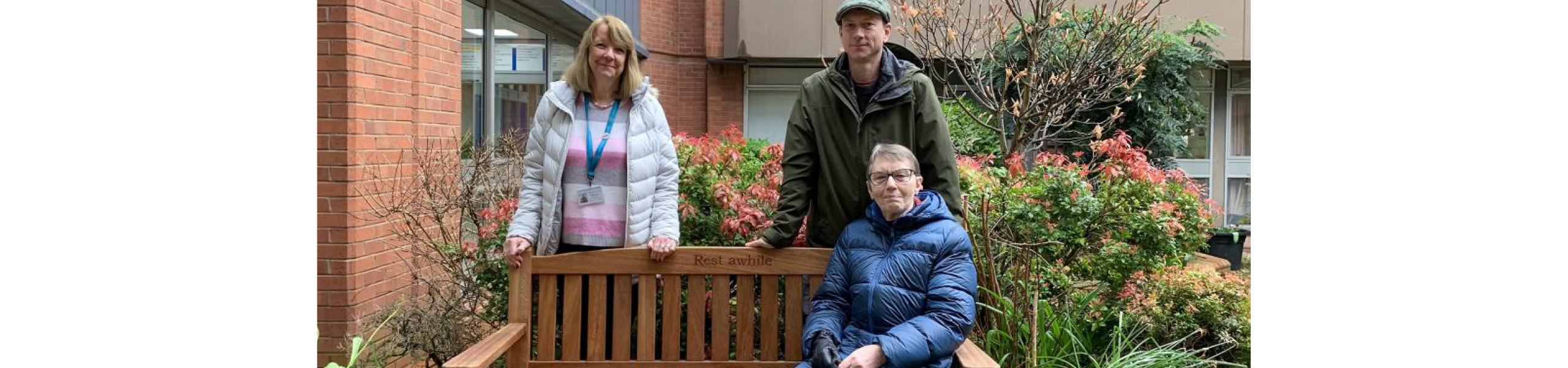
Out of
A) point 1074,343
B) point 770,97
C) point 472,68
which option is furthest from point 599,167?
point 770,97

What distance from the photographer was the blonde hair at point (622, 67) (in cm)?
350

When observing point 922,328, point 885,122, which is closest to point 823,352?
point 922,328

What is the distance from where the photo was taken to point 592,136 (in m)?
3.65

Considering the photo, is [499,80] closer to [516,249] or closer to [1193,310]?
[516,249]

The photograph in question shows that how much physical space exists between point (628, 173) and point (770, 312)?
26.5 inches

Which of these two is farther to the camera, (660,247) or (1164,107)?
(1164,107)

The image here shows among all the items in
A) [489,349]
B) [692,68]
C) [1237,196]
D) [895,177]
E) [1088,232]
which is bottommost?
[489,349]

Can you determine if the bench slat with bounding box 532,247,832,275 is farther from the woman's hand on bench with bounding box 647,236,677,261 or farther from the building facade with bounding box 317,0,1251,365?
the building facade with bounding box 317,0,1251,365

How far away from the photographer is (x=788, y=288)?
12.2ft

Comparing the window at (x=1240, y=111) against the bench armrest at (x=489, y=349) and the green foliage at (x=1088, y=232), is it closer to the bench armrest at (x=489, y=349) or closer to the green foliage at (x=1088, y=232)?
the green foliage at (x=1088, y=232)

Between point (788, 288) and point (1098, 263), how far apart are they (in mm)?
1880

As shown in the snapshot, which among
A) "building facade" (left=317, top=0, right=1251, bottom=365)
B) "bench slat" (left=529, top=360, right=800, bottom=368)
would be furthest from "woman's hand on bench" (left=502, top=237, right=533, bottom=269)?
"building facade" (left=317, top=0, right=1251, bottom=365)

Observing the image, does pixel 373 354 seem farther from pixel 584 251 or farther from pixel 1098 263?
pixel 1098 263

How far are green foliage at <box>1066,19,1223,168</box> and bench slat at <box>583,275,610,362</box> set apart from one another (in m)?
10.5
